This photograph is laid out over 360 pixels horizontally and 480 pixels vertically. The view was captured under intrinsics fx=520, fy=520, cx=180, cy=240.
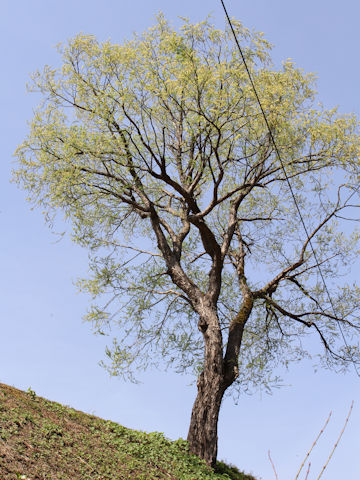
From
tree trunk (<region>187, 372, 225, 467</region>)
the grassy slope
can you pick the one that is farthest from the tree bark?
the grassy slope

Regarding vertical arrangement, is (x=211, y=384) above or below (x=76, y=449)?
above

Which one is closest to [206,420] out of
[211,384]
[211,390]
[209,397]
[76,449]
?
[209,397]

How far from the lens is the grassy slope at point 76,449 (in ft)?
28.9

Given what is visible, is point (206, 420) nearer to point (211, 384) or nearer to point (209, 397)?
point (209, 397)

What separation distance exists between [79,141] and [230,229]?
15.4 feet

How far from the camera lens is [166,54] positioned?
40.7 ft

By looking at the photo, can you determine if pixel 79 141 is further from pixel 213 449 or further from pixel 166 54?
pixel 213 449

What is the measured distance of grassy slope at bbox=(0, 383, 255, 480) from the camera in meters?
8.80

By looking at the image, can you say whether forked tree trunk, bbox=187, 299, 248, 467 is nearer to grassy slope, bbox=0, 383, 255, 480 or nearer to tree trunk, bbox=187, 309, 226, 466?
tree trunk, bbox=187, 309, 226, 466

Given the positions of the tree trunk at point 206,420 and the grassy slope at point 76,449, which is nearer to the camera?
the grassy slope at point 76,449

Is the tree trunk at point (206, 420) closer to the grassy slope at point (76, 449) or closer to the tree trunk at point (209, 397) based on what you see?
the tree trunk at point (209, 397)

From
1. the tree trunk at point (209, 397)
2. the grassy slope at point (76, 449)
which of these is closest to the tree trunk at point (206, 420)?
the tree trunk at point (209, 397)

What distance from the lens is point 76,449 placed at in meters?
9.93

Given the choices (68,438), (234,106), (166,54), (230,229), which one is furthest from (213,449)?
(166,54)
